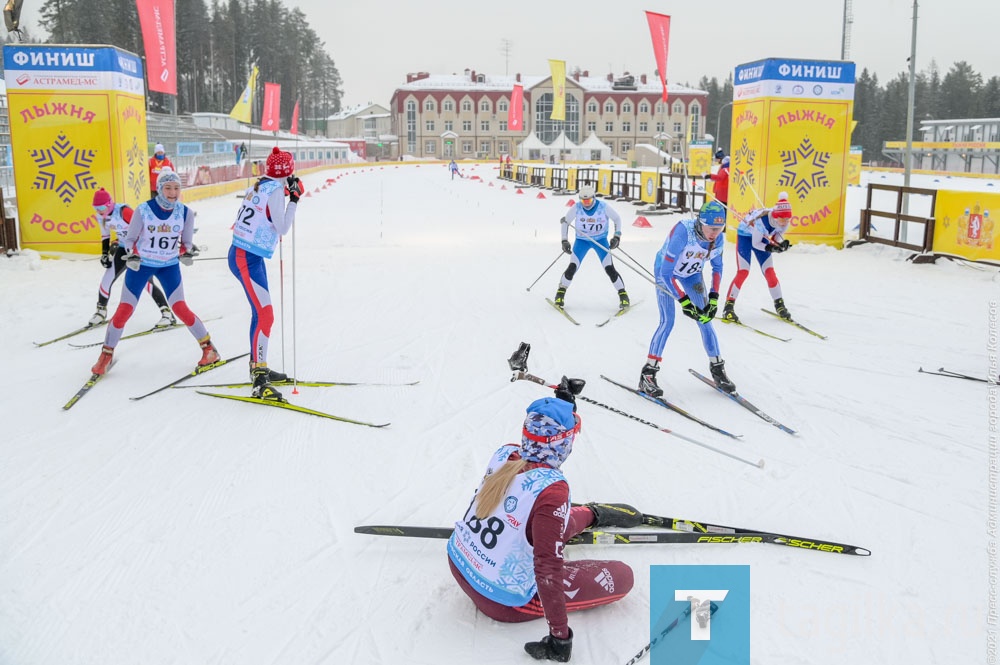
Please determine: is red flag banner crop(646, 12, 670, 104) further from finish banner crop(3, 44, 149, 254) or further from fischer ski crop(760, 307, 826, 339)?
finish banner crop(3, 44, 149, 254)

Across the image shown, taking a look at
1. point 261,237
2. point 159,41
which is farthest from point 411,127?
A: point 261,237

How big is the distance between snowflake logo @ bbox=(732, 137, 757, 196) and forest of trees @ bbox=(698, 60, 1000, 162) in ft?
199

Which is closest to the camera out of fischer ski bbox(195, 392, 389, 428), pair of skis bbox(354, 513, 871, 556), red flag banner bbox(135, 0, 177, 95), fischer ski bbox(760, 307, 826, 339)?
pair of skis bbox(354, 513, 871, 556)

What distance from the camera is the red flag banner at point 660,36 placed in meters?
20.8

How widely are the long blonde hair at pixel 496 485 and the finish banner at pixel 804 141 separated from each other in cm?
1399

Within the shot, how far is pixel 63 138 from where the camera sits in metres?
14.0

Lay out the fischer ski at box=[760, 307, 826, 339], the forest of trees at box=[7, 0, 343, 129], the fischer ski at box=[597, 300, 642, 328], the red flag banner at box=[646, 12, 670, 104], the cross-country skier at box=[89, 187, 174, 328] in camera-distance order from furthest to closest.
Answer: the forest of trees at box=[7, 0, 343, 129] → the red flag banner at box=[646, 12, 670, 104] → the fischer ski at box=[597, 300, 642, 328] → the fischer ski at box=[760, 307, 826, 339] → the cross-country skier at box=[89, 187, 174, 328]

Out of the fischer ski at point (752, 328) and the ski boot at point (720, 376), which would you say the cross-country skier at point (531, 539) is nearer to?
the ski boot at point (720, 376)

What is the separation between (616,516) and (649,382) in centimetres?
265

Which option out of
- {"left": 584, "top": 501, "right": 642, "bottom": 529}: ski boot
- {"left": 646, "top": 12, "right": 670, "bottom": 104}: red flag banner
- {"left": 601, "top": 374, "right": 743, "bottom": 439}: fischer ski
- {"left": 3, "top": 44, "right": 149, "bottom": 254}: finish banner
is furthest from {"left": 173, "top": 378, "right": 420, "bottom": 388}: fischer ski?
{"left": 646, "top": 12, "right": 670, "bottom": 104}: red flag banner

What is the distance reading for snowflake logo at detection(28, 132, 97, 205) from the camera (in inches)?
549

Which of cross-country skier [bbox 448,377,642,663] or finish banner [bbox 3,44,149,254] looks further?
finish banner [bbox 3,44,149,254]

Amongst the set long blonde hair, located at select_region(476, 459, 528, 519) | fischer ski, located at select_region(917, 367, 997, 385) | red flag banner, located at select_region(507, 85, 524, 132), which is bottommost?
fischer ski, located at select_region(917, 367, 997, 385)

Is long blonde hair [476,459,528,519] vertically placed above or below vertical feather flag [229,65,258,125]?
below
